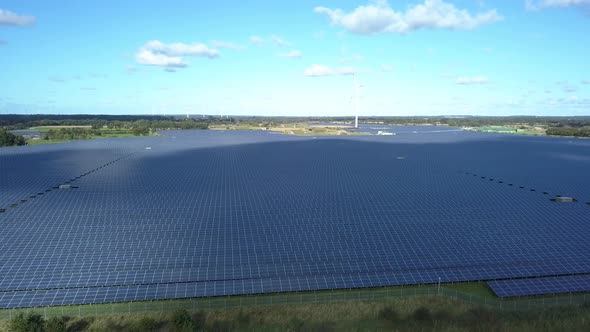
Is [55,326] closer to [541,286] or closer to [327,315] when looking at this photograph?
[327,315]

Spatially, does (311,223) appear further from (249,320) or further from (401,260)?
(249,320)

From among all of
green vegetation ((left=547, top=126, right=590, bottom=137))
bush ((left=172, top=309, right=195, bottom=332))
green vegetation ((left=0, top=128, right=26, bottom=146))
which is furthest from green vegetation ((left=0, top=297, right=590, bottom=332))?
green vegetation ((left=547, top=126, right=590, bottom=137))

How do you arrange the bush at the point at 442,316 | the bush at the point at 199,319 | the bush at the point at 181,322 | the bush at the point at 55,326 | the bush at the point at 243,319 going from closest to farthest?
the bush at the point at 55,326, the bush at the point at 181,322, the bush at the point at 199,319, the bush at the point at 243,319, the bush at the point at 442,316

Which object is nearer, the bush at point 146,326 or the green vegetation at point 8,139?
the bush at point 146,326

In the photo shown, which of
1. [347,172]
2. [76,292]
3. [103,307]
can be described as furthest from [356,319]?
[347,172]

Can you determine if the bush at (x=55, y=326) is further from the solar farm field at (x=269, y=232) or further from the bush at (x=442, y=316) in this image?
the bush at (x=442, y=316)

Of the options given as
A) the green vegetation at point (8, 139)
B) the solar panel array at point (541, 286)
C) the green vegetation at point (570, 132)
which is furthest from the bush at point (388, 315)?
the green vegetation at point (570, 132)

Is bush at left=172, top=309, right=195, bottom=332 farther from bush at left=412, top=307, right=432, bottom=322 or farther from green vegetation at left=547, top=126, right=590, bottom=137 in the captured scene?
green vegetation at left=547, top=126, right=590, bottom=137
